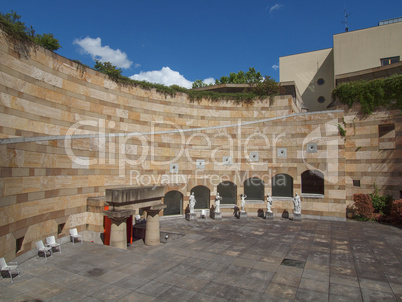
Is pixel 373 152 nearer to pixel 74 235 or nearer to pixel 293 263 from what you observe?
pixel 293 263

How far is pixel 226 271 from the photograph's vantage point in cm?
1002

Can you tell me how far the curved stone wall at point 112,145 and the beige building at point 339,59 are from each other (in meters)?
10.5

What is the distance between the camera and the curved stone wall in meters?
11.6

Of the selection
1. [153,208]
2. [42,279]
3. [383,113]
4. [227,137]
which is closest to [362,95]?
[383,113]

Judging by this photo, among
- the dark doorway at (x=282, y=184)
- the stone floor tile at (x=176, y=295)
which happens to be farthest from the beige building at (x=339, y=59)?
the stone floor tile at (x=176, y=295)

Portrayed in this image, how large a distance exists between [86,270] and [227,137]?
15.5 m

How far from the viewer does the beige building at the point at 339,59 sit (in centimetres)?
2738

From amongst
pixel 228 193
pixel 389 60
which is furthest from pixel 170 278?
pixel 389 60

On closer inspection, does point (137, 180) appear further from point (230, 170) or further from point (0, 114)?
point (0, 114)

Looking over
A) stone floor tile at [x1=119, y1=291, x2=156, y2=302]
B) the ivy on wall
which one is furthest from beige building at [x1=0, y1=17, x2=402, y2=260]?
stone floor tile at [x1=119, y1=291, x2=156, y2=302]

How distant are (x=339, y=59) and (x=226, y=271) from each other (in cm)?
2898

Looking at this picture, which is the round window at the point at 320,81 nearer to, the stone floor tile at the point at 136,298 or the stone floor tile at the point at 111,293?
the stone floor tile at the point at 136,298

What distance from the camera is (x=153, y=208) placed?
1385cm

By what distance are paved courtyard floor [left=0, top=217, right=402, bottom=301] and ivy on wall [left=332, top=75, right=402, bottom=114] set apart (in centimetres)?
1042
